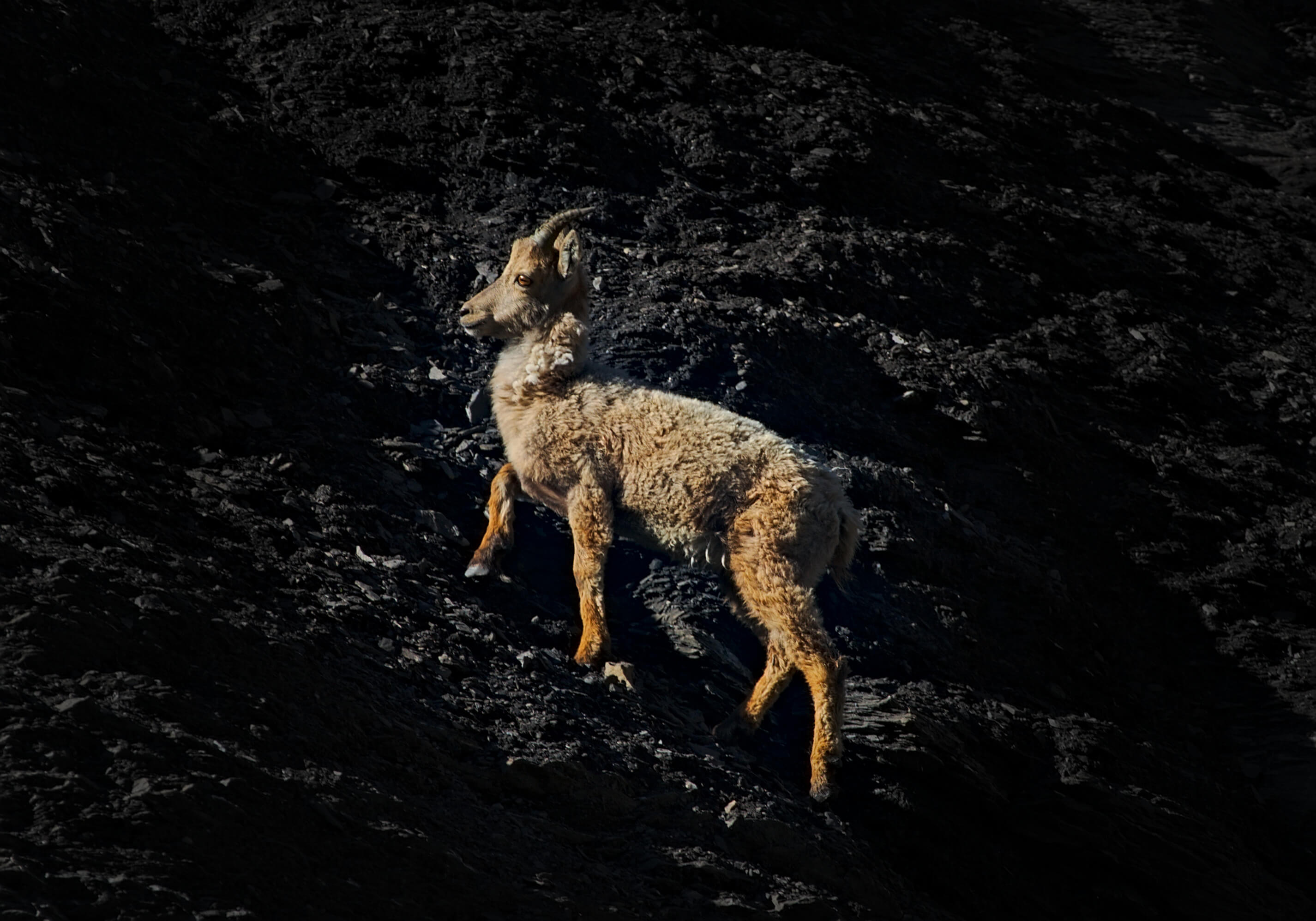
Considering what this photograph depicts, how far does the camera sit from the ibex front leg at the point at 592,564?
7.62 meters

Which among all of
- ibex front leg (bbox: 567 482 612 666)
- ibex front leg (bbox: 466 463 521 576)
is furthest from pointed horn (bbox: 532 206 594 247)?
ibex front leg (bbox: 567 482 612 666)

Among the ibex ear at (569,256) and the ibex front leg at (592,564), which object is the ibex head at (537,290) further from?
the ibex front leg at (592,564)

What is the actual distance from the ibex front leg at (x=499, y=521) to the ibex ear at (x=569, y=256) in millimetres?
1441

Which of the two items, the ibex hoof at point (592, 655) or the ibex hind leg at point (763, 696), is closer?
the ibex hind leg at point (763, 696)

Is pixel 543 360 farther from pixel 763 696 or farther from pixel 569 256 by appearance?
pixel 763 696

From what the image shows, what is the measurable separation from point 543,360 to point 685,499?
4.92ft

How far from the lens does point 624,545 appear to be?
8672 millimetres

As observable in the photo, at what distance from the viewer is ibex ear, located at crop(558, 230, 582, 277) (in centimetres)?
859

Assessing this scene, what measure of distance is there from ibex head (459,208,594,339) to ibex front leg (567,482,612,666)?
151cm

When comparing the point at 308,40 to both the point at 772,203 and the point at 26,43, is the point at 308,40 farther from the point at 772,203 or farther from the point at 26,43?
the point at 772,203

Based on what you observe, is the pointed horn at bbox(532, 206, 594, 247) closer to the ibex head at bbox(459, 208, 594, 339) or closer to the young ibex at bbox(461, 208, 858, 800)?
the ibex head at bbox(459, 208, 594, 339)

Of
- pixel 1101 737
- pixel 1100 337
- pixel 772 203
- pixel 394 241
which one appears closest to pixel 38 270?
pixel 394 241

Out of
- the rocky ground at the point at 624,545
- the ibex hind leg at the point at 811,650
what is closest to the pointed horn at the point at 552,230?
the rocky ground at the point at 624,545

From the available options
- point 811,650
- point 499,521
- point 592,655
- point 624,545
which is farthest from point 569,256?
point 811,650
